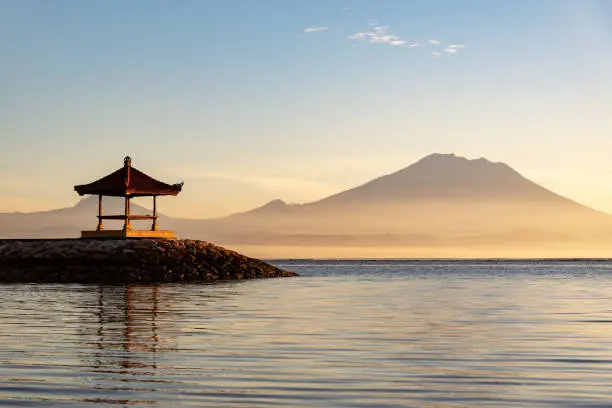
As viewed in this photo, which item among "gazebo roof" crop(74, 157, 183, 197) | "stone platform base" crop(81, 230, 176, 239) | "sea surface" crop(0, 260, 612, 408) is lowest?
"sea surface" crop(0, 260, 612, 408)

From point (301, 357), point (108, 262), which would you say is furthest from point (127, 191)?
point (301, 357)

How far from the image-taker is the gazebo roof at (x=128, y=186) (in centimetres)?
6644

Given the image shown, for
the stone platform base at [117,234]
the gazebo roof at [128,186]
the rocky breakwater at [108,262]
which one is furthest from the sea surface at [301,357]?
the gazebo roof at [128,186]

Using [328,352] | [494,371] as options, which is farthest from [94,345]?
[494,371]

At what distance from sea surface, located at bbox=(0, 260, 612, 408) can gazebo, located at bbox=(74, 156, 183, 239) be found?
3670cm

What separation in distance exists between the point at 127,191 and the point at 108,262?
21.3 feet

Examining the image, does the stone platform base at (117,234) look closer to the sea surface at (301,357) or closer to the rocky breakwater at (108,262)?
the rocky breakwater at (108,262)

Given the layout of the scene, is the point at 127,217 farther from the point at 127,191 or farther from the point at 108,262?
the point at 108,262

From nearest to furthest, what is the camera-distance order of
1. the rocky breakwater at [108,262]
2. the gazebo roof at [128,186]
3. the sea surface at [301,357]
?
the sea surface at [301,357] < the rocky breakwater at [108,262] < the gazebo roof at [128,186]

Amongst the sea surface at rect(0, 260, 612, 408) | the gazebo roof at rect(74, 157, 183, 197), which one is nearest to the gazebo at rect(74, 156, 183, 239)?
the gazebo roof at rect(74, 157, 183, 197)

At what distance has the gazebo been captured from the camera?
216 feet

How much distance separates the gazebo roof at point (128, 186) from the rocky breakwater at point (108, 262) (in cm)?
403

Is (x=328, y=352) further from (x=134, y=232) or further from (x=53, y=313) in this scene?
(x=134, y=232)

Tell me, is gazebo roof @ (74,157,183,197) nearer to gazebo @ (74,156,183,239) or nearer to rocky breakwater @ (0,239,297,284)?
gazebo @ (74,156,183,239)
